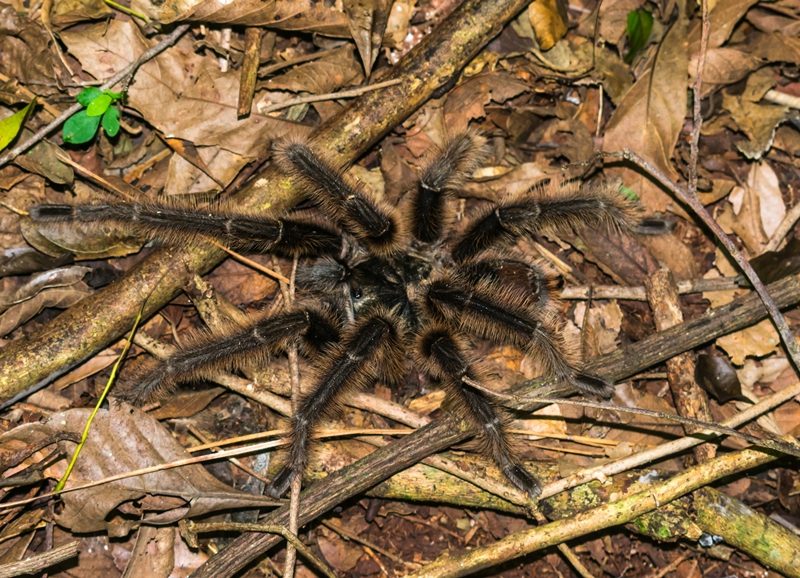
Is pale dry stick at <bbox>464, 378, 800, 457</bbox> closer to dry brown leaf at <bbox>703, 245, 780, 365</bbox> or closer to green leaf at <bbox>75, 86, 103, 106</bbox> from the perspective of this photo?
dry brown leaf at <bbox>703, 245, 780, 365</bbox>

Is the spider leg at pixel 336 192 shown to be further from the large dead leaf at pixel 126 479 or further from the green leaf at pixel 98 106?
the large dead leaf at pixel 126 479

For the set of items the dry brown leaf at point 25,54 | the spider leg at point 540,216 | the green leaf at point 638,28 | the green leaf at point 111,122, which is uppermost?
the dry brown leaf at point 25,54

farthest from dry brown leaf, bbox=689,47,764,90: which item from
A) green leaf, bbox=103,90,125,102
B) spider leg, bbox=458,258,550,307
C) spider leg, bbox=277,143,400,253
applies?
green leaf, bbox=103,90,125,102

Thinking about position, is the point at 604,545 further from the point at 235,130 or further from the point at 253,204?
the point at 235,130

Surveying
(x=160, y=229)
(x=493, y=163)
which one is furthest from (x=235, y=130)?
(x=493, y=163)

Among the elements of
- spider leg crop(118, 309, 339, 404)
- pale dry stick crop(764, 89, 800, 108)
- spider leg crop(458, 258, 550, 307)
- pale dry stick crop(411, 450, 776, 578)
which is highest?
spider leg crop(118, 309, 339, 404)

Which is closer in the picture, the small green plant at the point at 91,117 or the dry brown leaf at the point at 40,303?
the dry brown leaf at the point at 40,303

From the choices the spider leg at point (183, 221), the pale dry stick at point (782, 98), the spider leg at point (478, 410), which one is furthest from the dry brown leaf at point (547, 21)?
the spider leg at point (478, 410)
